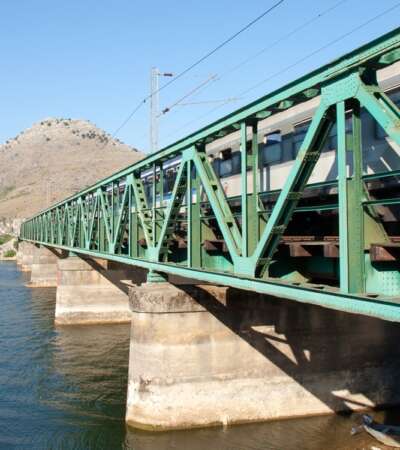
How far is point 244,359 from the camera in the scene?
1722 cm

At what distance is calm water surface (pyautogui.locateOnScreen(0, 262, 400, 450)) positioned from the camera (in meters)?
15.7

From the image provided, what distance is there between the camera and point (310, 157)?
29.9 feet

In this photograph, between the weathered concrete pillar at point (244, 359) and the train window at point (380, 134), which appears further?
the weathered concrete pillar at point (244, 359)

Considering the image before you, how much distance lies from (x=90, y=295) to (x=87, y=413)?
1760cm

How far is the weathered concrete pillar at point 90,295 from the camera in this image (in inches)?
1387

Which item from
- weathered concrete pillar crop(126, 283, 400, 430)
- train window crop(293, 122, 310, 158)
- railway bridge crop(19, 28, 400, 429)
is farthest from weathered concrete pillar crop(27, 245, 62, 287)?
train window crop(293, 122, 310, 158)

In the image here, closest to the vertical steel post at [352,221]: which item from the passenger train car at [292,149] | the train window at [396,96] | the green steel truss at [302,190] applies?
the green steel truss at [302,190]

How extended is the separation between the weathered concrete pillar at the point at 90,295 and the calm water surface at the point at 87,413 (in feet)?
10.9

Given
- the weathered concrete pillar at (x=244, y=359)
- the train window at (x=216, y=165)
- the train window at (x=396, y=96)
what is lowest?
the weathered concrete pillar at (x=244, y=359)

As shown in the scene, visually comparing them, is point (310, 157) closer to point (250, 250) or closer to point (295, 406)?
point (250, 250)

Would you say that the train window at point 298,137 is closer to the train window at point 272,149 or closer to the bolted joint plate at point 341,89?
the train window at point 272,149

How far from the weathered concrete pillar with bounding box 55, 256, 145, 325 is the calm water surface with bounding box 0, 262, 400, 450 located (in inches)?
131

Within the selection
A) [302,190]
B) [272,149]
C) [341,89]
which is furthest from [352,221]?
[272,149]

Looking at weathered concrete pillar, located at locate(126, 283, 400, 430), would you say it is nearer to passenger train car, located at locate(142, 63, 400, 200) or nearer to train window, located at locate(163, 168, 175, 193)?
passenger train car, located at locate(142, 63, 400, 200)
